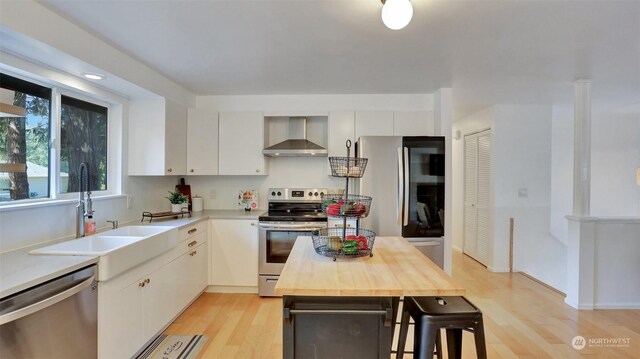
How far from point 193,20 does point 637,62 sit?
11.7 ft

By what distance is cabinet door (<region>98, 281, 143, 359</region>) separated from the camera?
1804 millimetres

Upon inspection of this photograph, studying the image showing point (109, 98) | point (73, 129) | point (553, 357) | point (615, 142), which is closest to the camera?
point (553, 357)

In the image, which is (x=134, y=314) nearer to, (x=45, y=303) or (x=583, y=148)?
(x=45, y=303)

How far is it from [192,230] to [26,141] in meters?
1.40

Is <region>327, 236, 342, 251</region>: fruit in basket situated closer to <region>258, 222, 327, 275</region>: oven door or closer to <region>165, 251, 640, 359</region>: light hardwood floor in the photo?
<region>165, 251, 640, 359</region>: light hardwood floor

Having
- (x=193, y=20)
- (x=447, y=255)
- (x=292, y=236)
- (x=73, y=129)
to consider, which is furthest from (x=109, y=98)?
(x=447, y=255)

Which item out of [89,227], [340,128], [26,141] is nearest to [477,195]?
[340,128]

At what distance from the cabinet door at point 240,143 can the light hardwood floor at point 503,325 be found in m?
1.44

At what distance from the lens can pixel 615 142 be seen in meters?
4.25

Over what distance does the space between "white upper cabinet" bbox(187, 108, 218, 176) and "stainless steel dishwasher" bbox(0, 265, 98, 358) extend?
73.8 inches

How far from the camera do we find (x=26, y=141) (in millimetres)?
2102

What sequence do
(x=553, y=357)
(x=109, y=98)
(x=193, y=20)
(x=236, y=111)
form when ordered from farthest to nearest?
(x=236, y=111)
(x=109, y=98)
(x=553, y=357)
(x=193, y=20)

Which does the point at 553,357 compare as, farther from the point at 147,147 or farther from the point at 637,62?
the point at 147,147

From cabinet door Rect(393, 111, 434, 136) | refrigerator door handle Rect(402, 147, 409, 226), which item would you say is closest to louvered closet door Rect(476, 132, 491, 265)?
cabinet door Rect(393, 111, 434, 136)
